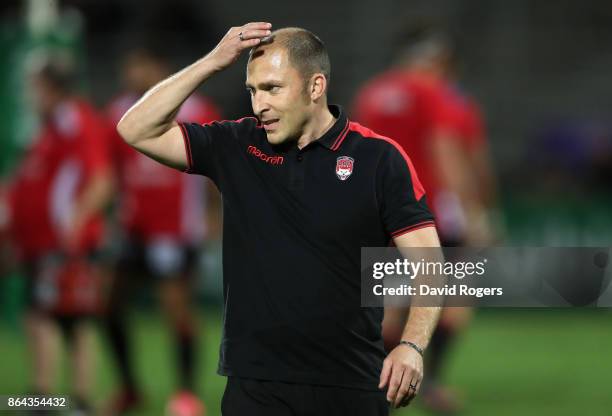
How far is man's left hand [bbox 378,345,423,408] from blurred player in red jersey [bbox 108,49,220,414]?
4402mm

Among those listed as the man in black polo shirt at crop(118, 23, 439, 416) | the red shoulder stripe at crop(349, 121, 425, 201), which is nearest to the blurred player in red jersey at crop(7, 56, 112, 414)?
the man in black polo shirt at crop(118, 23, 439, 416)

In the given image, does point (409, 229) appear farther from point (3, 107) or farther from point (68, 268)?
point (3, 107)

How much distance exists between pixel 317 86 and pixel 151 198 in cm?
447

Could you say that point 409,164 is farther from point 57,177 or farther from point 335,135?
point 57,177

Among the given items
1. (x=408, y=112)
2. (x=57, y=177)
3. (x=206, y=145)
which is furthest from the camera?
(x=408, y=112)

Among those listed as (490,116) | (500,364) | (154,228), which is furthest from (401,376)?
(490,116)

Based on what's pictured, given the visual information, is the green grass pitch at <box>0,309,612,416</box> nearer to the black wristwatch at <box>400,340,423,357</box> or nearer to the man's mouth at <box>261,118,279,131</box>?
the black wristwatch at <box>400,340,423,357</box>

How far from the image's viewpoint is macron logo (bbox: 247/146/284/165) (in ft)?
15.8

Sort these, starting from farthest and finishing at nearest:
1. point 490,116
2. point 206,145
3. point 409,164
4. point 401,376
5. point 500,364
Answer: point 490,116
point 500,364
point 206,145
point 409,164
point 401,376

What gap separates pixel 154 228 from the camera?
30.0 feet

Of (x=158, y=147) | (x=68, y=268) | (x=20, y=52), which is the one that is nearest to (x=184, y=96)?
(x=158, y=147)

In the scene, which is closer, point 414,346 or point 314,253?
point 414,346

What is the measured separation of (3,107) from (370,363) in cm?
936

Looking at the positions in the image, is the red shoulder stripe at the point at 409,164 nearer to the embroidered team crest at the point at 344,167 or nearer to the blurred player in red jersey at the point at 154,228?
the embroidered team crest at the point at 344,167
